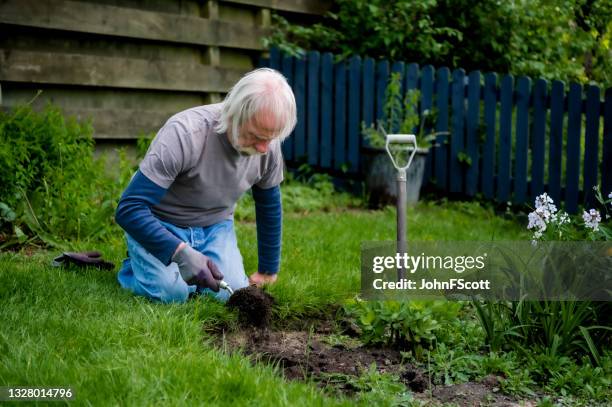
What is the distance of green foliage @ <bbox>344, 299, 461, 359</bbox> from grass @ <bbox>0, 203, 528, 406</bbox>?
46 centimetres

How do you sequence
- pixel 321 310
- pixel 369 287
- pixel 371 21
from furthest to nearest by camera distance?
pixel 371 21
pixel 369 287
pixel 321 310

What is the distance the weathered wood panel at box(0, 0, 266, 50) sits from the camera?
5.75 metres

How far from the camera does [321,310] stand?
3.70 meters

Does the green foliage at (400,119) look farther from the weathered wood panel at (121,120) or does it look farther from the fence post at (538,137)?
the weathered wood panel at (121,120)

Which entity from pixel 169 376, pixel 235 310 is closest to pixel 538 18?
pixel 235 310

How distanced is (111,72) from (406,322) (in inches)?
162

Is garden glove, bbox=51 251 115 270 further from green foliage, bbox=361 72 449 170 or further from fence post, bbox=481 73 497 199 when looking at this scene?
fence post, bbox=481 73 497 199

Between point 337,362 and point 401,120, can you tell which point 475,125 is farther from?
point 337,362

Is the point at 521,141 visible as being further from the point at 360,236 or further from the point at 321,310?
the point at 321,310

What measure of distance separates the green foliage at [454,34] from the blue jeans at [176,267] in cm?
428

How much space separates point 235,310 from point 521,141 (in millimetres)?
4367

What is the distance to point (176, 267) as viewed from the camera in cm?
373

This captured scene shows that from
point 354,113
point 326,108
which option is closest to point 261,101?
point 354,113

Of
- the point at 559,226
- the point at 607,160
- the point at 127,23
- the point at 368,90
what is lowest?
the point at 559,226
